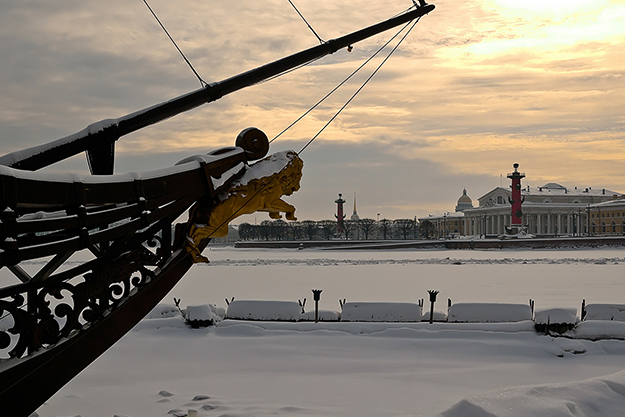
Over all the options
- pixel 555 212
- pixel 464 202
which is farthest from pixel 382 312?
pixel 464 202

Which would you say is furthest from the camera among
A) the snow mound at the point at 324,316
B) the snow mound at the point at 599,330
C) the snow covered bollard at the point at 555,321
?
the snow mound at the point at 324,316

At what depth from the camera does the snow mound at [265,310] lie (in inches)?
487

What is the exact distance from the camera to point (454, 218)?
10888 centimetres

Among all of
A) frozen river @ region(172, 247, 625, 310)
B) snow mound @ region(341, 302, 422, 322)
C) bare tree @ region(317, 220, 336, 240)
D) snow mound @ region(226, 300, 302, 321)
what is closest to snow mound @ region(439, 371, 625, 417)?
snow mound @ region(341, 302, 422, 322)

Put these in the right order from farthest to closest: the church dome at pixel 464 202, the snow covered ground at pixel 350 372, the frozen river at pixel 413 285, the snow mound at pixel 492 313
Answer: the church dome at pixel 464 202 → the frozen river at pixel 413 285 → the snow mound at pixel 492 313 → the snow covered ground at pixel 350 372

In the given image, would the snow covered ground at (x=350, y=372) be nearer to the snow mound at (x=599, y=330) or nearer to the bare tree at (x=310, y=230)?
the snow mound at (x=599, y=330)

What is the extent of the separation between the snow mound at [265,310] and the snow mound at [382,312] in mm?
1038

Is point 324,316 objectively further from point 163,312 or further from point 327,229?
point 327,229

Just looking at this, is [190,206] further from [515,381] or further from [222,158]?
[515,381]

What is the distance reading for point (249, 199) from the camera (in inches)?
219

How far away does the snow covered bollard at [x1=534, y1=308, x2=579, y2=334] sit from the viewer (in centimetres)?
1083

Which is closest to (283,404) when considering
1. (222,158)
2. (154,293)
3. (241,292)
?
(154,293)

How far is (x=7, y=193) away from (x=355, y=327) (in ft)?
28.1

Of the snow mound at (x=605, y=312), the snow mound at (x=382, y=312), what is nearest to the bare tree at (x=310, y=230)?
the snow mound at (x=382, y=312)
